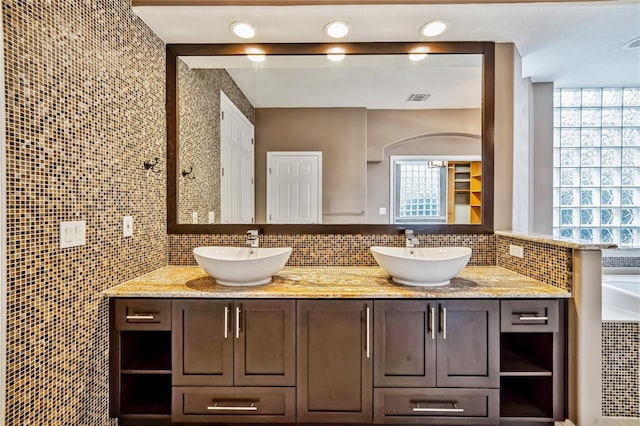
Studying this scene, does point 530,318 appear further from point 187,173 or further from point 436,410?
point 187,173

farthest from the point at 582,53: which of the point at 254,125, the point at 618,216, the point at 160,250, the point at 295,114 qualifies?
the point at 160,250

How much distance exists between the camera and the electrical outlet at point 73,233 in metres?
1.36

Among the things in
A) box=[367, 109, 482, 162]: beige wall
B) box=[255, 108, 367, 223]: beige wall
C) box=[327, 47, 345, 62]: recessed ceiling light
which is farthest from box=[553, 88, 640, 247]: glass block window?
box=[327, 47, 345, 62]: recessed ceiling light

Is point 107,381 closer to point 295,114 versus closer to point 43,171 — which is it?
point 43,171

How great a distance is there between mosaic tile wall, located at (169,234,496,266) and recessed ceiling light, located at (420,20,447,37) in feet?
4.28

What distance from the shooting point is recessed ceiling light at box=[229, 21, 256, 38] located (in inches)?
78.1

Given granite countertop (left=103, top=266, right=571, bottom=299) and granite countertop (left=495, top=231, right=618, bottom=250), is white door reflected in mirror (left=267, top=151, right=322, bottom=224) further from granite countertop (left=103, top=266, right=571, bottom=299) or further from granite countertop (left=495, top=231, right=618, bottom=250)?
granite countertop (left=495, top=231, right=618, bottom=250)

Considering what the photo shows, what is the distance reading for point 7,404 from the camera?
3.76ft

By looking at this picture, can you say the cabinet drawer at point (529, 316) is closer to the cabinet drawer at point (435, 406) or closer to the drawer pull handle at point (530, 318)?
the drawer pull handle at point (530, 318)

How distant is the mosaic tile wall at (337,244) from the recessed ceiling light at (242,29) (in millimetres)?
1308

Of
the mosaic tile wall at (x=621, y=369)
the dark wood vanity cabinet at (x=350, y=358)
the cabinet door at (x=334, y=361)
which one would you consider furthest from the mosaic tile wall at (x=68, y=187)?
the mosaic tile wall at (x=621, y=369)

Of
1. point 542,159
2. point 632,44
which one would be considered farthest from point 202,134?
point 632,44

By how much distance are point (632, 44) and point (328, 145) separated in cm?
226

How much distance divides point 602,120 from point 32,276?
440cm
